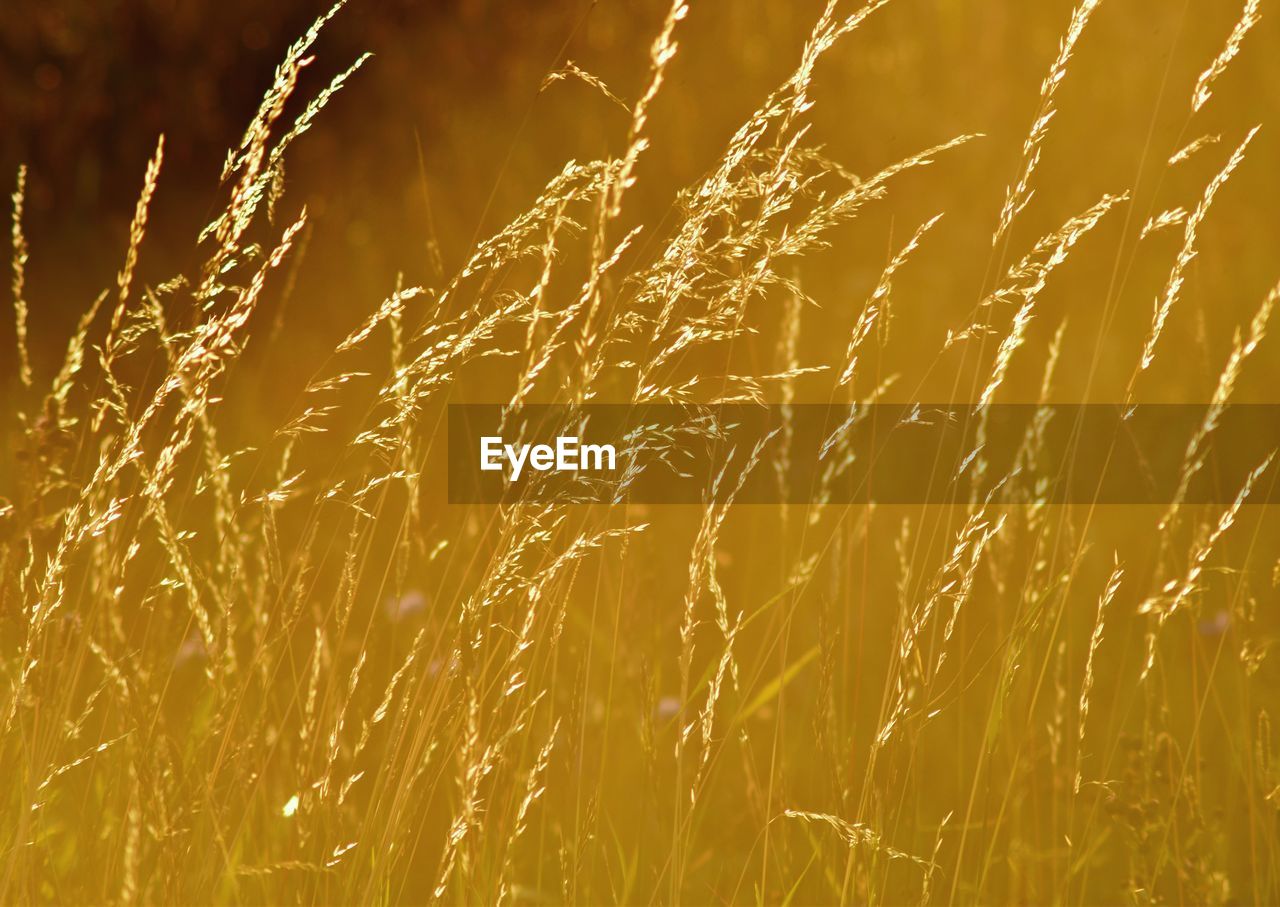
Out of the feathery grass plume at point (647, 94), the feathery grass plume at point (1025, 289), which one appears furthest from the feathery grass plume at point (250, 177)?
the feathery grass plume at point (1025, 289)

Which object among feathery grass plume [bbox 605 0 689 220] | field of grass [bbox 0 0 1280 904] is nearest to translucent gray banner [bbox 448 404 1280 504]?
field of grass [bbox 0 0 1280 904]

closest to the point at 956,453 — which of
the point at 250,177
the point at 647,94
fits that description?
the point at 647,94

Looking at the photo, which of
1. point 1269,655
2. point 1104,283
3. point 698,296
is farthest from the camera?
point 1104,283

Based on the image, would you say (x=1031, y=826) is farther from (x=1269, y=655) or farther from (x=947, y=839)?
(x=1269, y=655)

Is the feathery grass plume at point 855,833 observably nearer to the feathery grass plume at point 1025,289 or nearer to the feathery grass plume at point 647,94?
the feathery grass plume at point 1025,289

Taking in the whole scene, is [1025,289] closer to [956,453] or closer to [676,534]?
[956,453]

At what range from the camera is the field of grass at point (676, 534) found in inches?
52.8

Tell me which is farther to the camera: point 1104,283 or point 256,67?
point 256,67

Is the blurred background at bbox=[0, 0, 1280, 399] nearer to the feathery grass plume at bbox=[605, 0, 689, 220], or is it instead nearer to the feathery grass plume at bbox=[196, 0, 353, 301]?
the feathery grass plume at bbox=[605, 0, 689, 220]

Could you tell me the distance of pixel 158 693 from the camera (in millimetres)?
1451

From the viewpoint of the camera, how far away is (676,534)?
3.24m

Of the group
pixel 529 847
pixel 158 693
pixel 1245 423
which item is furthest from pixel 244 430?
pixel 1245 423

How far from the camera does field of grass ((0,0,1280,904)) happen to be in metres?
Answer: 1.34

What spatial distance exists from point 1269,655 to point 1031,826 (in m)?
0.58
